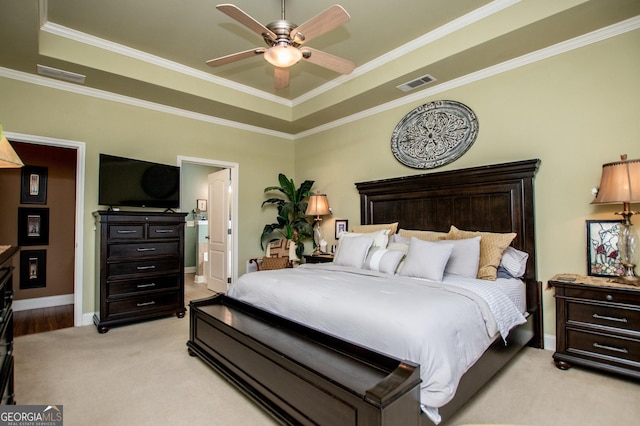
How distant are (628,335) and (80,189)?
17.7 ft

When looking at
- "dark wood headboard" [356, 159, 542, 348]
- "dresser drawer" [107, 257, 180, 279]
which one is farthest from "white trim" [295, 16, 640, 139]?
"dresser drawer" [107, 257, 180, 279]

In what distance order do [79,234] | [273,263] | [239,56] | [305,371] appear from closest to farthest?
1. [305,371]
2. [239,56]
3. [79,234]
4. [273,263]

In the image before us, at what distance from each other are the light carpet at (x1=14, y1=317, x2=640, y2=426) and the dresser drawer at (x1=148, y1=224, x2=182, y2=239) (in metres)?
1.30

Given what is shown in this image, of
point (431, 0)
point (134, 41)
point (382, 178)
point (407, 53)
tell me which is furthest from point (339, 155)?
point (134, 41)

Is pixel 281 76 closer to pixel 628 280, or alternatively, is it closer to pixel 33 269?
pixel 628 280

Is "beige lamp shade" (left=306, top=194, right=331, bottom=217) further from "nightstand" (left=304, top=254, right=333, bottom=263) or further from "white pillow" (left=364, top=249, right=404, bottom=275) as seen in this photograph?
"white pillow" (left=364, top=249, right=404, bottom=275)

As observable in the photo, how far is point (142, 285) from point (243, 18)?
3122 mm

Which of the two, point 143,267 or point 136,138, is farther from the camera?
point 136,138

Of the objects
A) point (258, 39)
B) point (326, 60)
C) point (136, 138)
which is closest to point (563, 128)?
point (326, 60)

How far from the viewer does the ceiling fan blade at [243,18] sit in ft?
6.64

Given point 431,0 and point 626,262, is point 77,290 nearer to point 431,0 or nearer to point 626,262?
point 431,0

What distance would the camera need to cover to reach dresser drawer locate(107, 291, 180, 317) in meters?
3.60

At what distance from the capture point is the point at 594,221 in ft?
9.16

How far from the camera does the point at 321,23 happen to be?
2.25m
